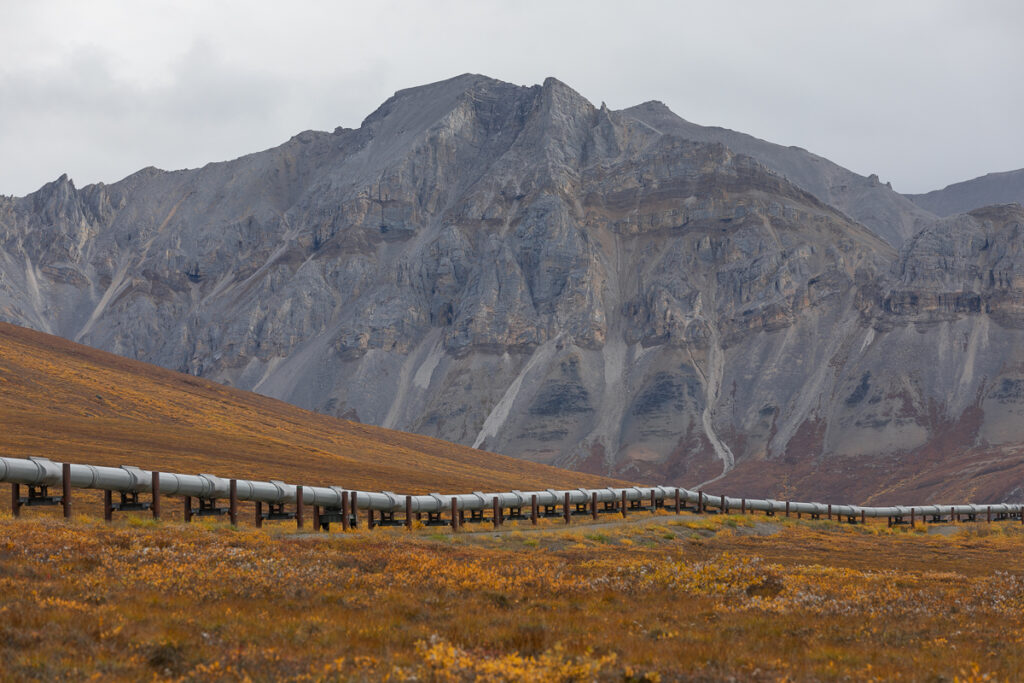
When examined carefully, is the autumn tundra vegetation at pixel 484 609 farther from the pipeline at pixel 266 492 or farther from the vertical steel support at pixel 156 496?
the pipeline at pixel 266 492

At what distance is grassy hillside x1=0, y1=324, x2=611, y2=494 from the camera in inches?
2692

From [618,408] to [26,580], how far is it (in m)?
181

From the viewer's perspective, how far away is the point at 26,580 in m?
16.3

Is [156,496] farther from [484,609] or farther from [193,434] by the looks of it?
[193,434]

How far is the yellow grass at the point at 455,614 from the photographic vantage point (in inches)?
492

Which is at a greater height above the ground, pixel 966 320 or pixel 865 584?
pixel 966 320

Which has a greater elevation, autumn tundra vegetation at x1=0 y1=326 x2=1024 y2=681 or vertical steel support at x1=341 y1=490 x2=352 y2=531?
autumn tundra vegetation at x1=0 y1=326 x2=1024 y2=681

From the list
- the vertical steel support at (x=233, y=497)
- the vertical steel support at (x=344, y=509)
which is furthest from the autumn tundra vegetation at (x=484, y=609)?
the vertical steel support at (x=344, y=509)

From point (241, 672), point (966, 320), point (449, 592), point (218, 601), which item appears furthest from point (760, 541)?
point (966, 320)

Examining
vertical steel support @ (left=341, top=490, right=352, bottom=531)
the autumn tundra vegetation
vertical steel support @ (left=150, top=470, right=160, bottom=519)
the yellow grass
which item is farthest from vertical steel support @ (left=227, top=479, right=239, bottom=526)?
the yellow grass

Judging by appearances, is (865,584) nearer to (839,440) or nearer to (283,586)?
(283,586)

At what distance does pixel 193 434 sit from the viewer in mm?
86500

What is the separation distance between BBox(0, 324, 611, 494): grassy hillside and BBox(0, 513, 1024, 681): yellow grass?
39572 mm

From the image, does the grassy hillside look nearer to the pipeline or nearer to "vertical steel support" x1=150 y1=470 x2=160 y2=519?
the pipeline
